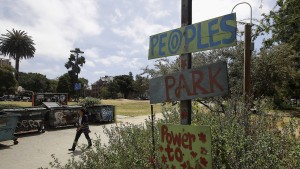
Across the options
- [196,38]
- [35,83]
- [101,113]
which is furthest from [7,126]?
[35,83]

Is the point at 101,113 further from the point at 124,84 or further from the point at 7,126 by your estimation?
the point at 124,84

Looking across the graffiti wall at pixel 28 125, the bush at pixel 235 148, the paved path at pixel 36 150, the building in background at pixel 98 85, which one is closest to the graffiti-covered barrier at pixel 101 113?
the paved path at pixel 36 150

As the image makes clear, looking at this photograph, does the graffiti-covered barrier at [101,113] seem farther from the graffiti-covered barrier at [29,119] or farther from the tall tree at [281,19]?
the tall tree at [281,19]

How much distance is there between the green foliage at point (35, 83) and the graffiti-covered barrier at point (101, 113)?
10187 cm

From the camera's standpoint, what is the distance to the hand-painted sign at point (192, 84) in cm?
282

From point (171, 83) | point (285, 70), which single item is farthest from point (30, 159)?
point (285, 70)

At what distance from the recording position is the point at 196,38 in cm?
323

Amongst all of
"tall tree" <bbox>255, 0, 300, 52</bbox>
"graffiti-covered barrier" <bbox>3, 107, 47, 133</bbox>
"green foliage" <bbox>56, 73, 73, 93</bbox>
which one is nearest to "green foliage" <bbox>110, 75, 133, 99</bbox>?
"green foliage" <bbox>56, 73, 73, 93</bbox>

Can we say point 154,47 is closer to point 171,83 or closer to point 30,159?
point 171,83

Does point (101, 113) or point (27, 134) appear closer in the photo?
point (27, 134)

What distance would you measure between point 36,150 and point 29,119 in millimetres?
4408

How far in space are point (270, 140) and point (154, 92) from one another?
1527 millimetres

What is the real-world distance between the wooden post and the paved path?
22.1 ft

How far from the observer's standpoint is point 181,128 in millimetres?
3121
